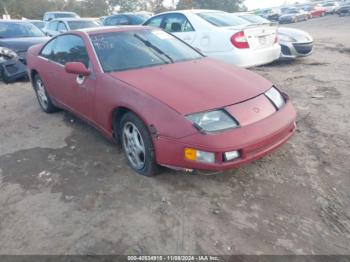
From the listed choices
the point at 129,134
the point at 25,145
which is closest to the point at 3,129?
the point at 25,145

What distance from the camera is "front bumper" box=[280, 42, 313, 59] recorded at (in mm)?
7859

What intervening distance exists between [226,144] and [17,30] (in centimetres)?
778

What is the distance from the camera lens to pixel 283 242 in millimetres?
2420

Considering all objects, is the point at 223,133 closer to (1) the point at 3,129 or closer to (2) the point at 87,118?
(2) the point at 87,118

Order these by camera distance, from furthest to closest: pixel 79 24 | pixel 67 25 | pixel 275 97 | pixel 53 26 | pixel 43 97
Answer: pixel 53 26 → pixel 79 24 → pixel 67 25 → pixel 43 97 → pixel 275 97

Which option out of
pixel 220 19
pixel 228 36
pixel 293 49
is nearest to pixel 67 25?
pixel 220 19

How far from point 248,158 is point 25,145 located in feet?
9.59

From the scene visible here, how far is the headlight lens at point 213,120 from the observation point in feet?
9.08

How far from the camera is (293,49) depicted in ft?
25.8

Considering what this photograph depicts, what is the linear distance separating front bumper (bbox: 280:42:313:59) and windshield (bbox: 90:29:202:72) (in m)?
4.44

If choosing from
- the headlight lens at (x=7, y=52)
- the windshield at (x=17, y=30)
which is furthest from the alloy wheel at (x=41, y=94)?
the windshield at (x=17, y=30)

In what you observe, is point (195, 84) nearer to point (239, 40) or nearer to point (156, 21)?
point (239, 40)

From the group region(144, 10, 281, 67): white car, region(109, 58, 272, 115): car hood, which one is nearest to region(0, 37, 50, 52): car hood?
region(144, 10, 281, 67): white car

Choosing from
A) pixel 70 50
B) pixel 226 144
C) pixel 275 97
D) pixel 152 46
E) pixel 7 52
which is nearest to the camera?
pixel 226 144
